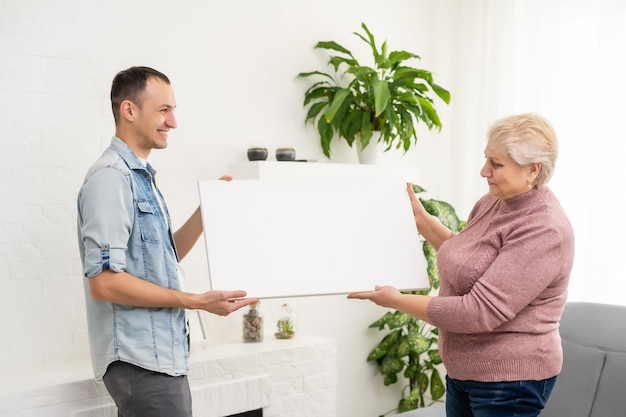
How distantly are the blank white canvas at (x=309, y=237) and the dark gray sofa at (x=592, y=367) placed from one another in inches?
34.2

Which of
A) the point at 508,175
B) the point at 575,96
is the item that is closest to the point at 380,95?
the point at 575,96

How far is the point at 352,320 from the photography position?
3.90m

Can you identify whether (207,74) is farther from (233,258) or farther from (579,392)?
(579,392)

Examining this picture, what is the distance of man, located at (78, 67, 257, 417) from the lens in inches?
75.2

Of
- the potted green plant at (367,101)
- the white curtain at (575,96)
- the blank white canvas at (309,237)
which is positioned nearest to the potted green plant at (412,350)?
the potted green plant at (367,101)

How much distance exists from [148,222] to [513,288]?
1056 mm

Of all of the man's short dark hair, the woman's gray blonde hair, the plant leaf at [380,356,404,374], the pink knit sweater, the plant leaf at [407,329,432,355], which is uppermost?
the man's short dark hair

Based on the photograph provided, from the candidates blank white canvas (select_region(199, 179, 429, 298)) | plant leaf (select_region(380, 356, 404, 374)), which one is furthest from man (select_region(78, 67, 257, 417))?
plant leaf (select_region(380, 356, 404, 374))

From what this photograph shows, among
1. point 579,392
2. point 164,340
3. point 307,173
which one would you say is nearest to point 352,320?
point 307,173

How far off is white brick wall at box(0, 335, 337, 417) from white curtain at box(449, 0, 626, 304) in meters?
1.50

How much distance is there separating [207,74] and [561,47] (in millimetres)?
1948

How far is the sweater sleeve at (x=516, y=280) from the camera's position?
1922 mm

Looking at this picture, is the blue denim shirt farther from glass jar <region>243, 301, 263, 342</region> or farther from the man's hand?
glass jar <region>243, 301, 263, 342</region>

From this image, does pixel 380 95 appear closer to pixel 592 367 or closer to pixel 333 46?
pixel 333 46
